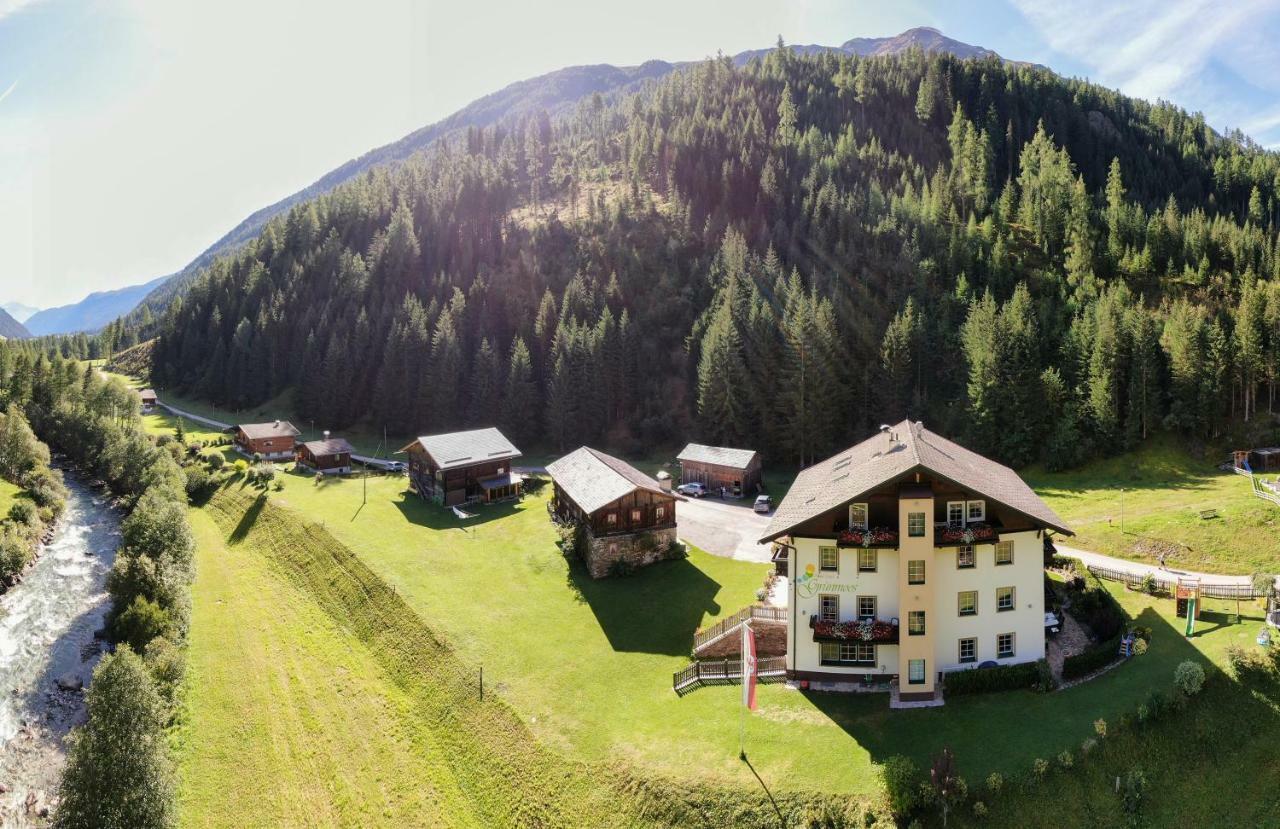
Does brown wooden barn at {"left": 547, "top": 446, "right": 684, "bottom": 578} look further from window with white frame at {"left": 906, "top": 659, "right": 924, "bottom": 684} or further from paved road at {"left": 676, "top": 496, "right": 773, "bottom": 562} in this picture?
window with white frame at {"left": 906, "top": 659, "right": 924, "bottom": 684}

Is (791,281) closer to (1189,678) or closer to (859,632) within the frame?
(859,632)

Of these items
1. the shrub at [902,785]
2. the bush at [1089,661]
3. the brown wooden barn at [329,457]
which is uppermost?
the brown wooden barn at [329,457]

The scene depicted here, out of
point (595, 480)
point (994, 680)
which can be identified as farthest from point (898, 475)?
point (595, 480)

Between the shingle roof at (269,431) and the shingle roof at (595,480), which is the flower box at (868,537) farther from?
the shingle roof at (269,431)

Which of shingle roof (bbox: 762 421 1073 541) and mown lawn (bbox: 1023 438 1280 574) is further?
mown lawn (bbox: 1023 438 1280 574)

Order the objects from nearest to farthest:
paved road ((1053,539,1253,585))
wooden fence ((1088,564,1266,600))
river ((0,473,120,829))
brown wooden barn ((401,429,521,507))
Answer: river ((0,473,120,829)), wooden fence ((1088,564,1266,600)), paved road ((1053,539,1253,585)), brown wooden barn ((401,429,521,507))

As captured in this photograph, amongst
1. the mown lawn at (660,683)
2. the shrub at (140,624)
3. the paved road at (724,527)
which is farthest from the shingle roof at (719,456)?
the shrub at (140,624)

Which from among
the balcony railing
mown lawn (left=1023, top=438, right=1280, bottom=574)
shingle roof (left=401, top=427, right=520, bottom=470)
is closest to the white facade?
the balcony railing
